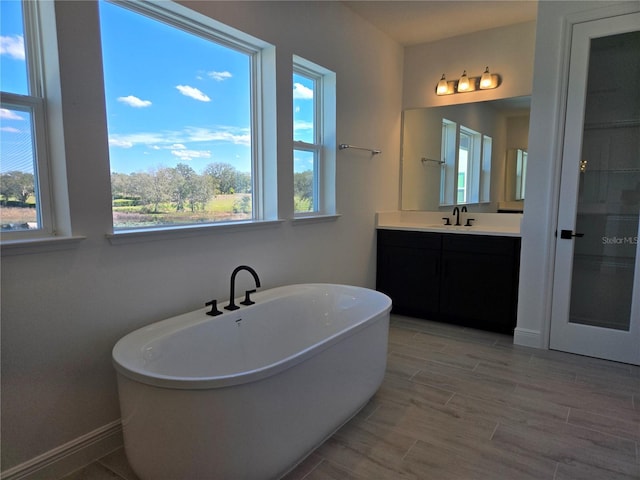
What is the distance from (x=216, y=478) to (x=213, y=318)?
0.80m

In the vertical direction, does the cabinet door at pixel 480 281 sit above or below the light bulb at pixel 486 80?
below

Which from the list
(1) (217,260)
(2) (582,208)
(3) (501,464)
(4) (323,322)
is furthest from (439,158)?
(3) (501,464)

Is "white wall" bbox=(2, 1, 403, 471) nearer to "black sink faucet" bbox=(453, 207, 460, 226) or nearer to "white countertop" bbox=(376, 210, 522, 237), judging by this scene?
"white countertop" bbox=(376, 210, 522, 237)

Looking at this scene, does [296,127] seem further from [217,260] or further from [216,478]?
[216,478]

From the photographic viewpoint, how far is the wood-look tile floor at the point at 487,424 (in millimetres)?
1767

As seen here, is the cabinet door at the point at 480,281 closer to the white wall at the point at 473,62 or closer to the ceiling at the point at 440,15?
the white wall at the point at 473,62

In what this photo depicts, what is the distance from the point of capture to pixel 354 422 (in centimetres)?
211

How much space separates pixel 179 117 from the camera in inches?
91.6

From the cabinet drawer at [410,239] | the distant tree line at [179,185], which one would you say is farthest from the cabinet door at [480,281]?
the distant tree line at [179,185]

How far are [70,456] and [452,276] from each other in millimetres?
3049

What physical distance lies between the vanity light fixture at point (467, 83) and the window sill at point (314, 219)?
179 centimetres

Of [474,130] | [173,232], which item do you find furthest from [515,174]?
[173,232]

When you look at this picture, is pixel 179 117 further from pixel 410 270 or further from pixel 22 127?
pixel 410 270
